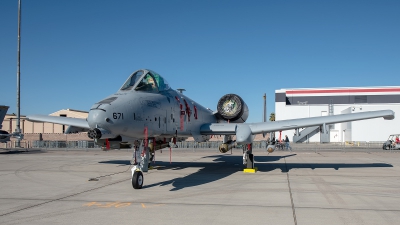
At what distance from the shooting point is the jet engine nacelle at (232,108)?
61.2ft

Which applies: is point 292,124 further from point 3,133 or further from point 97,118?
point 3,133

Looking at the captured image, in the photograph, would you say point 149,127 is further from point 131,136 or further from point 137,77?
point 137,77

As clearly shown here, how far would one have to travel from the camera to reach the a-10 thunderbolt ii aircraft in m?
9.38

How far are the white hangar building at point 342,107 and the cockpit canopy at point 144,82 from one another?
48.5 metres

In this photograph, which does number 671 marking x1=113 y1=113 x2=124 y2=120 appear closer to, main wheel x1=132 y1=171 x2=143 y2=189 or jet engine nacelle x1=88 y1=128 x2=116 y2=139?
jet engine nacelle x1=88 y1=128 x2=116 y2=139

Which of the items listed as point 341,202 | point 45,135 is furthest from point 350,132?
point 341,202

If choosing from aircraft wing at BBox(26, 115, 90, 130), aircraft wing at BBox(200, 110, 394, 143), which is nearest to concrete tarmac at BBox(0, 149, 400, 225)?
aircraft wing at BBox(200, 110, 394, 143)

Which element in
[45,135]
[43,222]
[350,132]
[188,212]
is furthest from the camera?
[350,132]

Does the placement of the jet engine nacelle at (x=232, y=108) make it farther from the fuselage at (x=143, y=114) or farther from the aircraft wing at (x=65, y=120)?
the aircraft wing at (x=65, y=120)

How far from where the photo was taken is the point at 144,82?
11445 millimetres

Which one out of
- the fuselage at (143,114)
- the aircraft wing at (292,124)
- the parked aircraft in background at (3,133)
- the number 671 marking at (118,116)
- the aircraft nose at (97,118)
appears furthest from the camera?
the parked aircraft in background at (3,133)

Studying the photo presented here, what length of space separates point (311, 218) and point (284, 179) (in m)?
5.98

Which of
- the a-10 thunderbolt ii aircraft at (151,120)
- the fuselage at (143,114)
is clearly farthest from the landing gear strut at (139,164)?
the fuselage at (143,114)

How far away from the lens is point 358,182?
11.8 m
